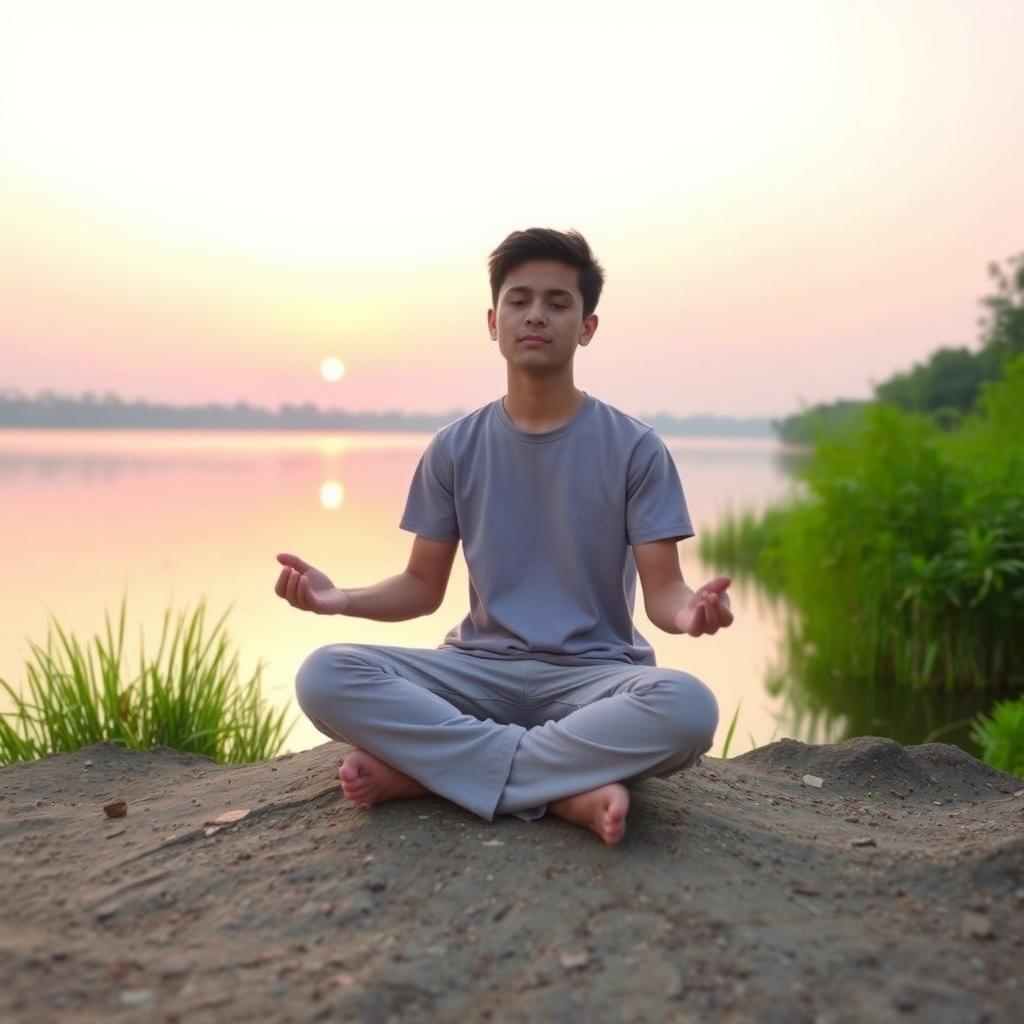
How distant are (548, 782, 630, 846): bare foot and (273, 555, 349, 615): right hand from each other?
0.70 metres

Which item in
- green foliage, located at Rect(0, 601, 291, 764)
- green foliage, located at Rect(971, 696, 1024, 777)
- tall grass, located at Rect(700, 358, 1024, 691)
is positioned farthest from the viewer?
tall grass, located at Rect(700, 358, 1024, 691)

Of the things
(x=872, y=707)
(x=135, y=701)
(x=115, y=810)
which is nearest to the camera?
(x=115, y=810)

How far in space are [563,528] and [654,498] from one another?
0.23 meters

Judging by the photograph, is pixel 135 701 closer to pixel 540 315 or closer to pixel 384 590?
pixel 384 590

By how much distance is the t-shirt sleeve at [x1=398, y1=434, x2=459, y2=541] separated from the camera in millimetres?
2928

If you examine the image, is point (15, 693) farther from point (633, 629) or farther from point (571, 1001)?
point (571, 1001)

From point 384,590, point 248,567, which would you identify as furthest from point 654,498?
point 248,567

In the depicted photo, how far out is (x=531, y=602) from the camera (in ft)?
9.07

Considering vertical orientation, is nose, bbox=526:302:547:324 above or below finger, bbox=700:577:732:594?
above

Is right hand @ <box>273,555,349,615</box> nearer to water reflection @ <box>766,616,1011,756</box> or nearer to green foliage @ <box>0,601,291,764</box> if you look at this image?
green foliage @ <box>0,601,291,764</box>

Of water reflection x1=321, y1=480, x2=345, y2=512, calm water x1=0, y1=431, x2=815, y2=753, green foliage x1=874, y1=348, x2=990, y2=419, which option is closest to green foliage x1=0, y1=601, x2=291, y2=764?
calm water x1=0, y1=431, x2=815, y2=753

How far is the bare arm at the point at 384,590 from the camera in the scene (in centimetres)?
260

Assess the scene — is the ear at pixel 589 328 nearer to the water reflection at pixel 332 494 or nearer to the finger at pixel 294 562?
the finger at pixel 294 562

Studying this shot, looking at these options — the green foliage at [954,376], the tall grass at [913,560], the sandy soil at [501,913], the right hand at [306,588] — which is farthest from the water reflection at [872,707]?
the green foliage at [954,376]
